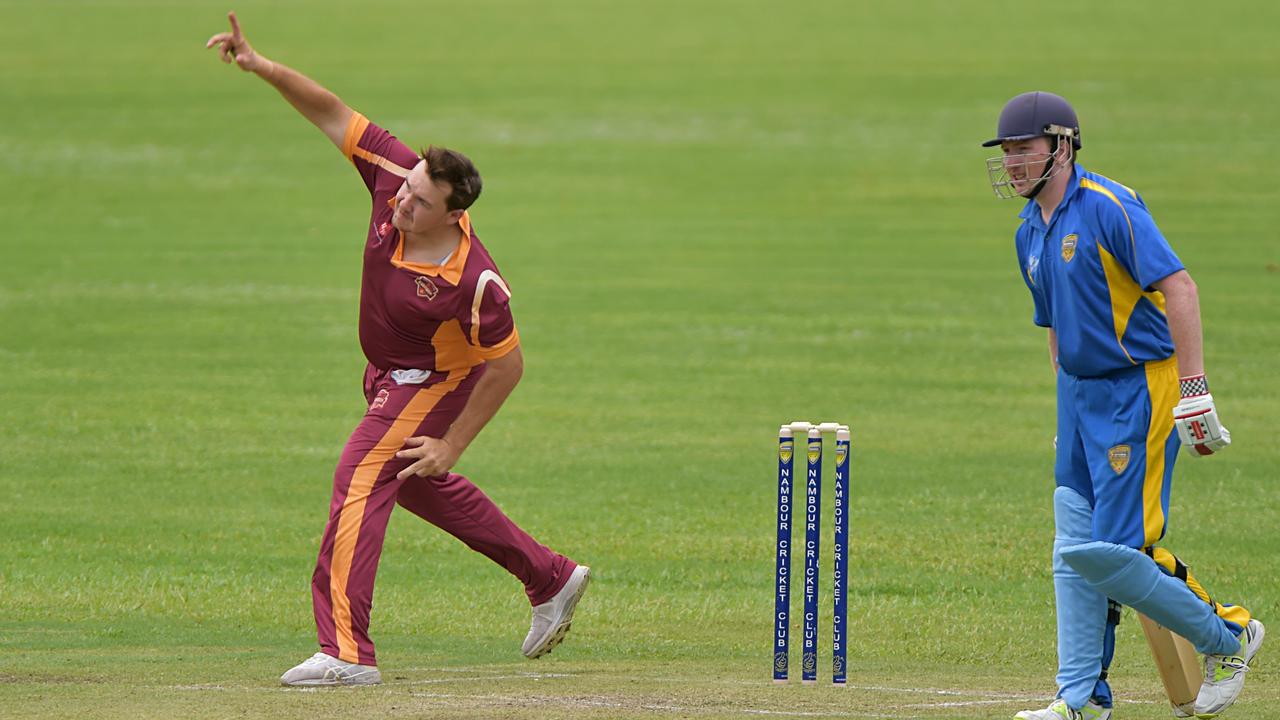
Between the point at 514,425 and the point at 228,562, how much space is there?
16.9ft

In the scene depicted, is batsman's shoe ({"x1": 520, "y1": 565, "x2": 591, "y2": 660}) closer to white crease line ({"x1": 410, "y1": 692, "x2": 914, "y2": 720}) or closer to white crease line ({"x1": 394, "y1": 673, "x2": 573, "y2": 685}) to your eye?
white crease line ({"x1": 394, "y1": 673, "x2": 573, "y2": 685})

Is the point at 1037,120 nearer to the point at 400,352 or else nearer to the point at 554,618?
the point at 400,352

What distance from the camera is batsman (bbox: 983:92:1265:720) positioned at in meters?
6.89

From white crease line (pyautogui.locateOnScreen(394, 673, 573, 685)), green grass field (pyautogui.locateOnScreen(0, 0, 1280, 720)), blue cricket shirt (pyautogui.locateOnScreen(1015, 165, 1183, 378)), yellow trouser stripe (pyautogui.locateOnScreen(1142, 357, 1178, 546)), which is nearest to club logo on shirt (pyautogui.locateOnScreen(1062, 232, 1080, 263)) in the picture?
blue cricket shirt (pyautogui.locateOnScreen(1015, 165, 1183, 378))

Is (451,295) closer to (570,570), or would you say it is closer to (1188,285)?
(570,570)

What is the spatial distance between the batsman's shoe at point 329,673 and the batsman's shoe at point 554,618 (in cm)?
106

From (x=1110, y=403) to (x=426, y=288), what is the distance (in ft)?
8.67

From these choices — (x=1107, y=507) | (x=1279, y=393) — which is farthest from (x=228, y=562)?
(x=1279, y=393)

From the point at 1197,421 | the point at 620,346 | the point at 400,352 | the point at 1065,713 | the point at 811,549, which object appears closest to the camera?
the point at 1197,421

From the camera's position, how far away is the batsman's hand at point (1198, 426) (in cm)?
679

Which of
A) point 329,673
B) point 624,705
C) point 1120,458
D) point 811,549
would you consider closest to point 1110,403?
point 1120,458

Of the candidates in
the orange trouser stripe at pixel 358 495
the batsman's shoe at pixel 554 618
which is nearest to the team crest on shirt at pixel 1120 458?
the batsman's shoe at pixel 554 618

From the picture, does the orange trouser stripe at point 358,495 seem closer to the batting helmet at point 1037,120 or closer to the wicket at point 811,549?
the wicket at point 811,549

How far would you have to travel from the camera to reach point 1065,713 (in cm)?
702
